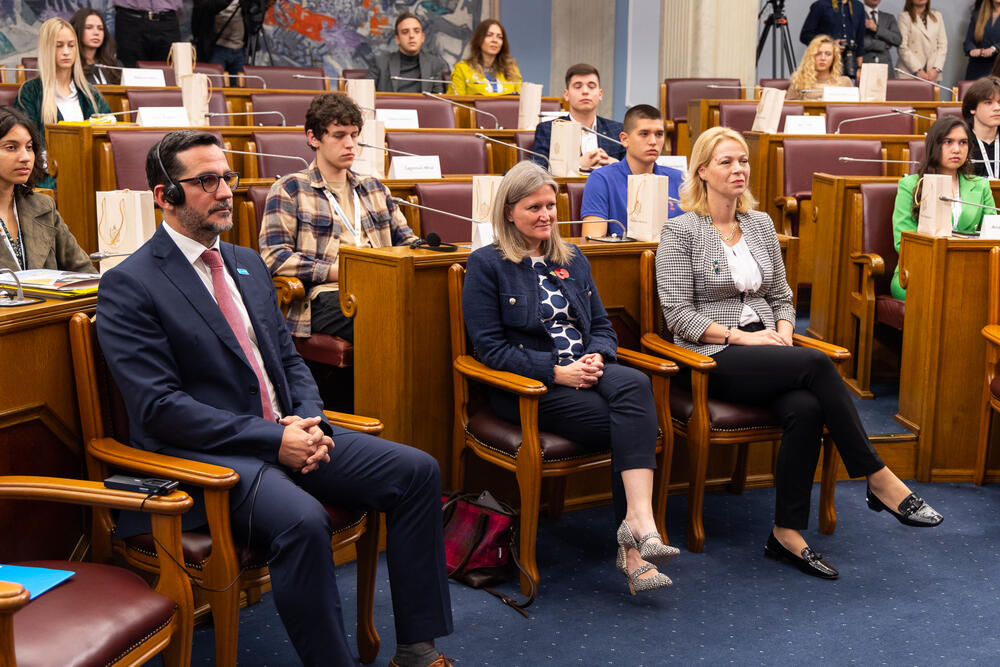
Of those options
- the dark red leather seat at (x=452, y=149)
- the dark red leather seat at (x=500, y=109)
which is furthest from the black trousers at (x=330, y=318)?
the dark red leather seat at (x=500, y=109)

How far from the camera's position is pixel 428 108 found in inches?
218

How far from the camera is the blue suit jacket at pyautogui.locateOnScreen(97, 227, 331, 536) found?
2053 mm

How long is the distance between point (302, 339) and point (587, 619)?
1.24m

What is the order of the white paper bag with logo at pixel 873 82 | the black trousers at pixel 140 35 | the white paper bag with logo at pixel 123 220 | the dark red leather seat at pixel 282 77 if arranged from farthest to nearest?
the black trousers at pixel 140 35
the dark red leather seat at pixel 282 77
the white paper bag with logo at pixel 873 82
the white paper bag with logo at pixel 123 220

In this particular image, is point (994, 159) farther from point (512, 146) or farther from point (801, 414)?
point (801, 414)

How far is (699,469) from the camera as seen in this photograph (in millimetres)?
2949

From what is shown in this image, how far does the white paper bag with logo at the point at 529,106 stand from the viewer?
207 inches

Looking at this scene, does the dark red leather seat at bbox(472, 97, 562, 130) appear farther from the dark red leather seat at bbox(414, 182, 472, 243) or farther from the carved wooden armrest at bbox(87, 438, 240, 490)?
the carved wooden armrest at bbox(87, 438, 240, 490)

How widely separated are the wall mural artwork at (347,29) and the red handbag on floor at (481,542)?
20.8 feet

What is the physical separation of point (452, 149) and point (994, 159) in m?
2.13

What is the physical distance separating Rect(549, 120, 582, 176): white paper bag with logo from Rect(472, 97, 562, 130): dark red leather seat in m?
1.50

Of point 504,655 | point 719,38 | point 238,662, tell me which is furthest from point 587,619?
point 719,38

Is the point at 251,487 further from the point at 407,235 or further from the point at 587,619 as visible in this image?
the point at 407,235

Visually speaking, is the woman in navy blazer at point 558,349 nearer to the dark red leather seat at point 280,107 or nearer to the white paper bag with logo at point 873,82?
the dark red leather seat at point 280,107
